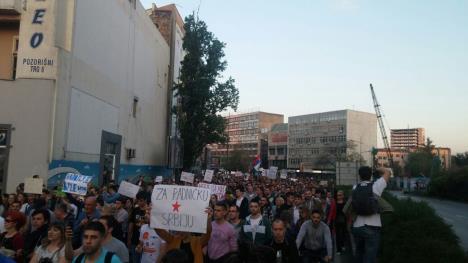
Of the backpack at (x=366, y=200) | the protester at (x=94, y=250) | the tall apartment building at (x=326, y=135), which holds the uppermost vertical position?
the tall apartment building at (x=326, y=135)

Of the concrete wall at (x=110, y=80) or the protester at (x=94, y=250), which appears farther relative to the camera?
the concrete wall at (x=110, y=80)

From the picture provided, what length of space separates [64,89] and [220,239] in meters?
13.7

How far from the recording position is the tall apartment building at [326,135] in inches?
5192

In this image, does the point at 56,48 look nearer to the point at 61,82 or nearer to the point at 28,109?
the point at 61,82

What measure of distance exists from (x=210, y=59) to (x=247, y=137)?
4990 inches

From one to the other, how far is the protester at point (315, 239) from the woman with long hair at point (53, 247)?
3.99m

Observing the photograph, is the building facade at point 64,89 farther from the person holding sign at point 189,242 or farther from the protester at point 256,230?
the person holding sign at point 189,242

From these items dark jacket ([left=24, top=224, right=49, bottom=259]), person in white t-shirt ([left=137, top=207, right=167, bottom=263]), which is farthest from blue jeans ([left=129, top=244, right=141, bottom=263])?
dark jacket ([left=24, top=224, right=49, bottom=259])

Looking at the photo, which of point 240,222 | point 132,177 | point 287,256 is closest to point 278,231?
point 287,256

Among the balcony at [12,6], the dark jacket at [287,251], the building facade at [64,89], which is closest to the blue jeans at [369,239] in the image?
the dark jacket at [287,251]

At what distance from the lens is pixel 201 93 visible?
37.8 m

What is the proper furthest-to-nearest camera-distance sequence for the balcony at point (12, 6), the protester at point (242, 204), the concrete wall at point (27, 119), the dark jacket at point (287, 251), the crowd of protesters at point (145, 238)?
the balcony at point (12, 6) < the concrete wall at point (27, 119) < the protester at point (242, 204) < the dark jacket at point (287, 251) < the crowd of protesters at point (145, 238)

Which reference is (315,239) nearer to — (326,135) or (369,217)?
(369,217)

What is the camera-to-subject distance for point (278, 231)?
706cm
